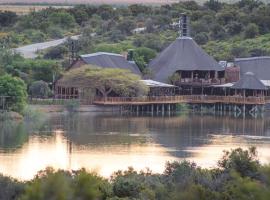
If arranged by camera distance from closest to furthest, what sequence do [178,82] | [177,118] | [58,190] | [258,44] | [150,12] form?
[58,190], [177,118], [178,82], [258,44], [150,12]

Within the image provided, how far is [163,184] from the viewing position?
1084 inches

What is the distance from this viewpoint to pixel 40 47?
82.7 metres

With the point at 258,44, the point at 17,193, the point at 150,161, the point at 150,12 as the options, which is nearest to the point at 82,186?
the point at 17,193

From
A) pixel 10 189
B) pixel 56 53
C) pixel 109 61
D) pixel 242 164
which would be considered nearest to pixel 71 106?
pixel 109 61

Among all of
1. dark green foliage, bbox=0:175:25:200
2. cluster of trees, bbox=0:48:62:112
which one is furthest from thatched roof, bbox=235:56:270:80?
dark green foliage, bbox=0:175:25:200

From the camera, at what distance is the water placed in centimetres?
3800

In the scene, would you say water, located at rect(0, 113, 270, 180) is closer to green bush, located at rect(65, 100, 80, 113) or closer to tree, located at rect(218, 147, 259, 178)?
green bush, located at rect(65, 100, 80, 113)

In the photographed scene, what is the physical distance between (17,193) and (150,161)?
1407cm

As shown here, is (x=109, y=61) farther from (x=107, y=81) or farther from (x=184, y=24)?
(x=184, y=24)

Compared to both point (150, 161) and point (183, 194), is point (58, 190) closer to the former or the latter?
point (183, 194)

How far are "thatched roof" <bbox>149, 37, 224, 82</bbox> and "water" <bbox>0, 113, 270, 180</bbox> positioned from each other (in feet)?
23.1

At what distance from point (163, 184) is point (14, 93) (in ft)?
92.1

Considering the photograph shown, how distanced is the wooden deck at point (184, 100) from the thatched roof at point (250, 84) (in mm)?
791

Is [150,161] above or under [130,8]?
under
